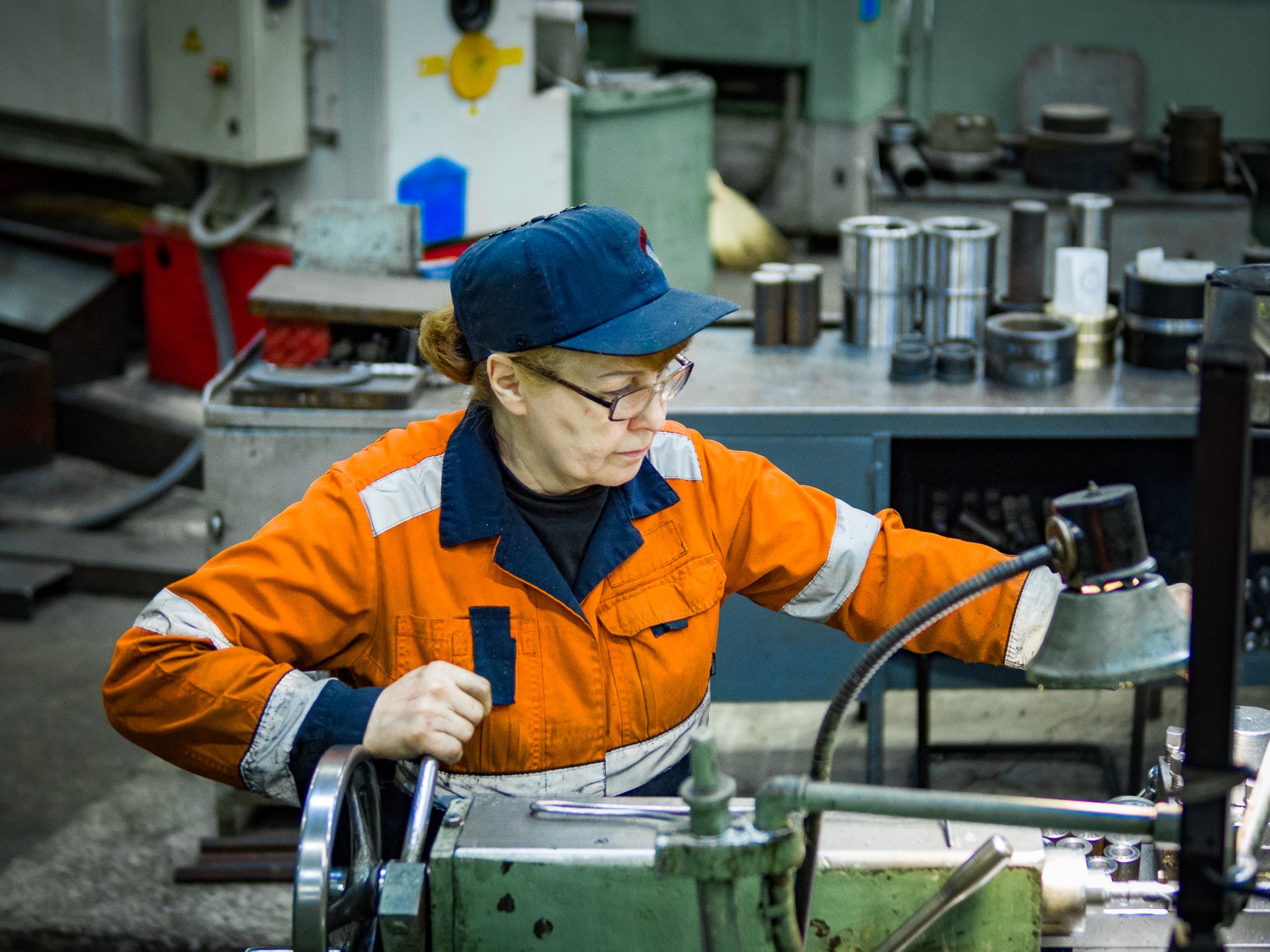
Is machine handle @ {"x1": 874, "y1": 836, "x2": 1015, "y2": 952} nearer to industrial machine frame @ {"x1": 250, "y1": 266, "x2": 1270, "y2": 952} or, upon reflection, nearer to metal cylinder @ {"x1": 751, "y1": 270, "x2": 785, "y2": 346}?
industrial machine frame @ {"x1": 250, "y1": 266, "x2": 1270, "y2": 952}

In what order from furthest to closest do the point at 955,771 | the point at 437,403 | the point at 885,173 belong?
the point at 885,173
the point at 955,771
the point at 437,403

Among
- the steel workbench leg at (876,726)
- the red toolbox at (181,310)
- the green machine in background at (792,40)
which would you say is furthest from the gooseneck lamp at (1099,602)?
the green machine in background at (792,40)

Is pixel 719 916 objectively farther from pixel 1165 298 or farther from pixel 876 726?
pixel 1165 298

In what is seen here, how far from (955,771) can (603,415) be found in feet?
5.60

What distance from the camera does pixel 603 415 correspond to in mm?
1343

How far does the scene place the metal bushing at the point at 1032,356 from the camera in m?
2.44

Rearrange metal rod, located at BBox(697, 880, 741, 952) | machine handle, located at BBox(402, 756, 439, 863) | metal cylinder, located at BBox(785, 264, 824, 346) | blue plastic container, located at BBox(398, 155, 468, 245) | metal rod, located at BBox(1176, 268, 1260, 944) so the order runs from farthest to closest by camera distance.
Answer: blue plastic container, located at BBox(398, 155, 468, 245)
metal cylinder, located at BBox(785, 264, 824, 346)
machine handle, located at BBox(402, 756, 439, 863)
metal rod, located at BBox(697, 880, 741, 952)
metal rod, located at BBox(1176, 268, 1260, 944)

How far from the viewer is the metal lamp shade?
0.86 m

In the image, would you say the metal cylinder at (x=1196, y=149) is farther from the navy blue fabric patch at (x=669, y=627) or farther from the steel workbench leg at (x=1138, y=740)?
the navy blue fabric patch at (x=669, y=627)

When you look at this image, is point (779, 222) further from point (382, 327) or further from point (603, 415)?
point (603, 415)

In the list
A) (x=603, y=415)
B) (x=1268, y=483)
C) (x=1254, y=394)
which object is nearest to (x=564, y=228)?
(x=603, y=415)

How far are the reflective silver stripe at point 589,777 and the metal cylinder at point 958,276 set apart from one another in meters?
1.42

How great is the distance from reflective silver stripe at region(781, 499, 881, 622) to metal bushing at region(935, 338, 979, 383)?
1.03m

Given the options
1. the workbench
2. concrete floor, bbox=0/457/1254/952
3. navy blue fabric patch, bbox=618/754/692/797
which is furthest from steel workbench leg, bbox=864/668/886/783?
navy blue fabric patch, bbox=618/754/692/797
